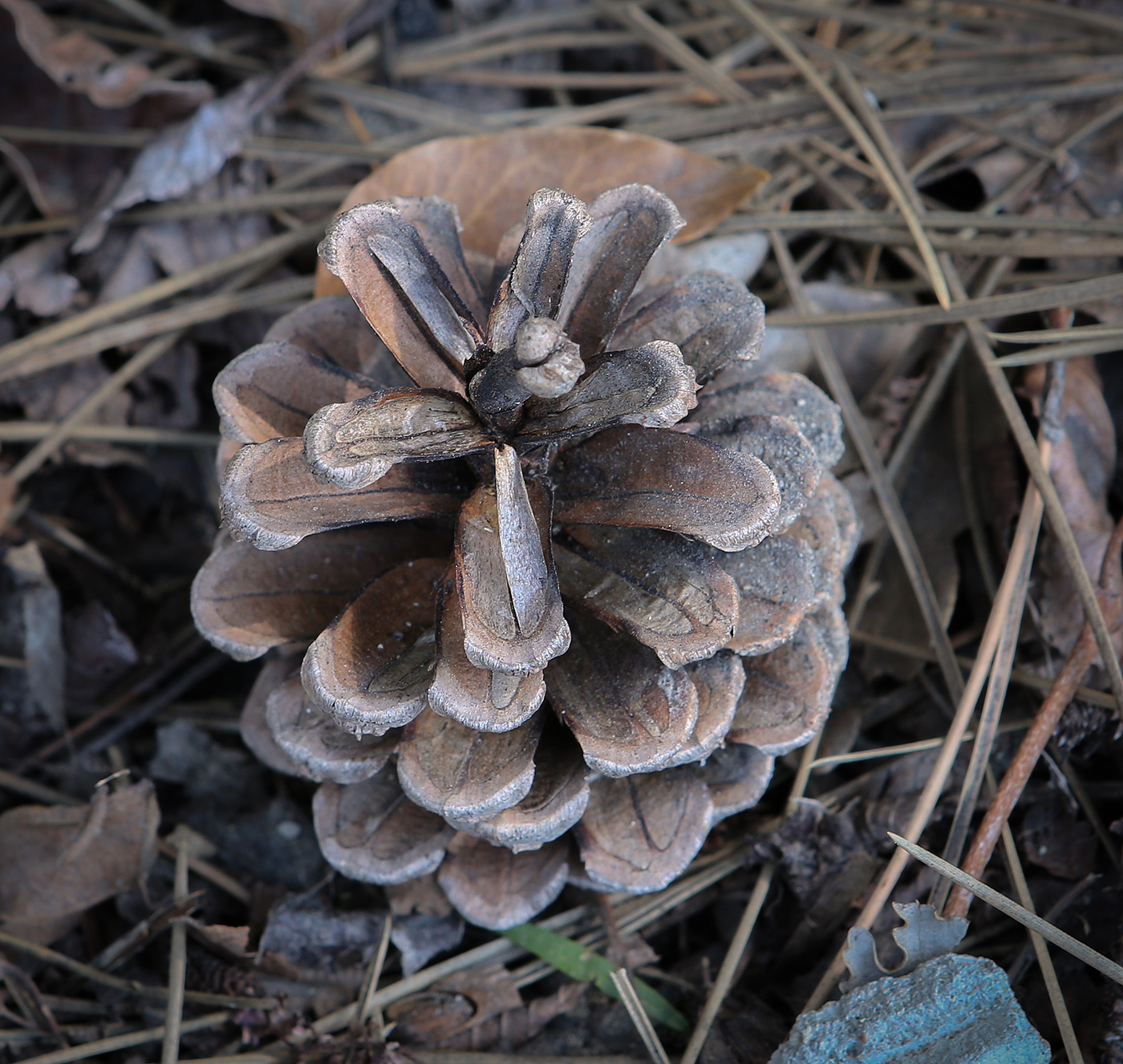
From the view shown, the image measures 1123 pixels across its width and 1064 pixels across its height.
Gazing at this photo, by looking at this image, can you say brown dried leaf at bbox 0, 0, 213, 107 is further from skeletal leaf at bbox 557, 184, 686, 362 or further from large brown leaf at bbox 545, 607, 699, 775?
large brown leaf at bbox 545, 607, 699, 775

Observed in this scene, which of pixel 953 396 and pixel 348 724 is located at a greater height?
pixel 953 396

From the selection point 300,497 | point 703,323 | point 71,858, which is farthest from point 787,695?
point 71,858

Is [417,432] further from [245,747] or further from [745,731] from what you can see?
[245,747]

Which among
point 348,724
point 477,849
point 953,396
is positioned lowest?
point 477,849

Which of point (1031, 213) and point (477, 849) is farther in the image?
point (1031, 213)

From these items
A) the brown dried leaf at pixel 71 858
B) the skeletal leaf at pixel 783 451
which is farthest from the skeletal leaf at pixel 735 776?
the brown dried leaf at pixel 71 858

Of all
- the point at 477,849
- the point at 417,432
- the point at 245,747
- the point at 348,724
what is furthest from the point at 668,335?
the point at 245,747

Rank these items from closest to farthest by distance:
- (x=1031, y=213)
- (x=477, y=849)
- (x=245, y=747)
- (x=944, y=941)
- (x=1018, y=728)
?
1. (x=944, y=941)
2. (x=477, y=849)
3. (x=1018, y=728)
4. (x=245, y=747)
5. (x=1031, y=213)
